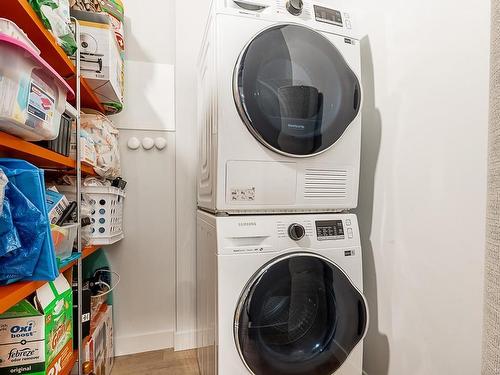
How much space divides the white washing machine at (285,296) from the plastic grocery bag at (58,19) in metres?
0.76

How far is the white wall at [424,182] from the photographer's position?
32.3 inches

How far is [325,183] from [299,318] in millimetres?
524

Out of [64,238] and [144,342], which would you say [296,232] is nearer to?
[64,238]

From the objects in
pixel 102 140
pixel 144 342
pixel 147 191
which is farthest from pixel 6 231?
pixel 144 342

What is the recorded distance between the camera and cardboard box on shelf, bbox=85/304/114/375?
115 cm

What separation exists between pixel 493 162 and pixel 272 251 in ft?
2.24

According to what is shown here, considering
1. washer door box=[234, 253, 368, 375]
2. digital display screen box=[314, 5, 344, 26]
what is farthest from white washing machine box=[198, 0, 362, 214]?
washer door box=[234, 253, 368, 375]

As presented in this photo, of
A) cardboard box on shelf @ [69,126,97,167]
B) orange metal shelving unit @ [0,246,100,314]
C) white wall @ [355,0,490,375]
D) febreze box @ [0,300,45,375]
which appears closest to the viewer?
orange metal shelving unit @ [0,246,100,314]

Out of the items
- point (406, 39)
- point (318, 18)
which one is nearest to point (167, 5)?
point (318, 18)

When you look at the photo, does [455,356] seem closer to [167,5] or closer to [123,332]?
[123,332]

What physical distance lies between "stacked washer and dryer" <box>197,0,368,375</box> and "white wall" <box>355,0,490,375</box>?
0.15 metres

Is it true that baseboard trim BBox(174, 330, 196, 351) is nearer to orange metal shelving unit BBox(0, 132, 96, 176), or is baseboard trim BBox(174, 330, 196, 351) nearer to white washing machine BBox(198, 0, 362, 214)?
white washing machine BBox(198, 0, 362, 214)

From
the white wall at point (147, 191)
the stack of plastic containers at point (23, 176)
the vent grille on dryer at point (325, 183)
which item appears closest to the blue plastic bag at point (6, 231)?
the stack of plastic containers at point (23, 176)

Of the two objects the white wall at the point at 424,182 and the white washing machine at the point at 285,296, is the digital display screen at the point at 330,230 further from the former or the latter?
the white wall at the point at 424,182
